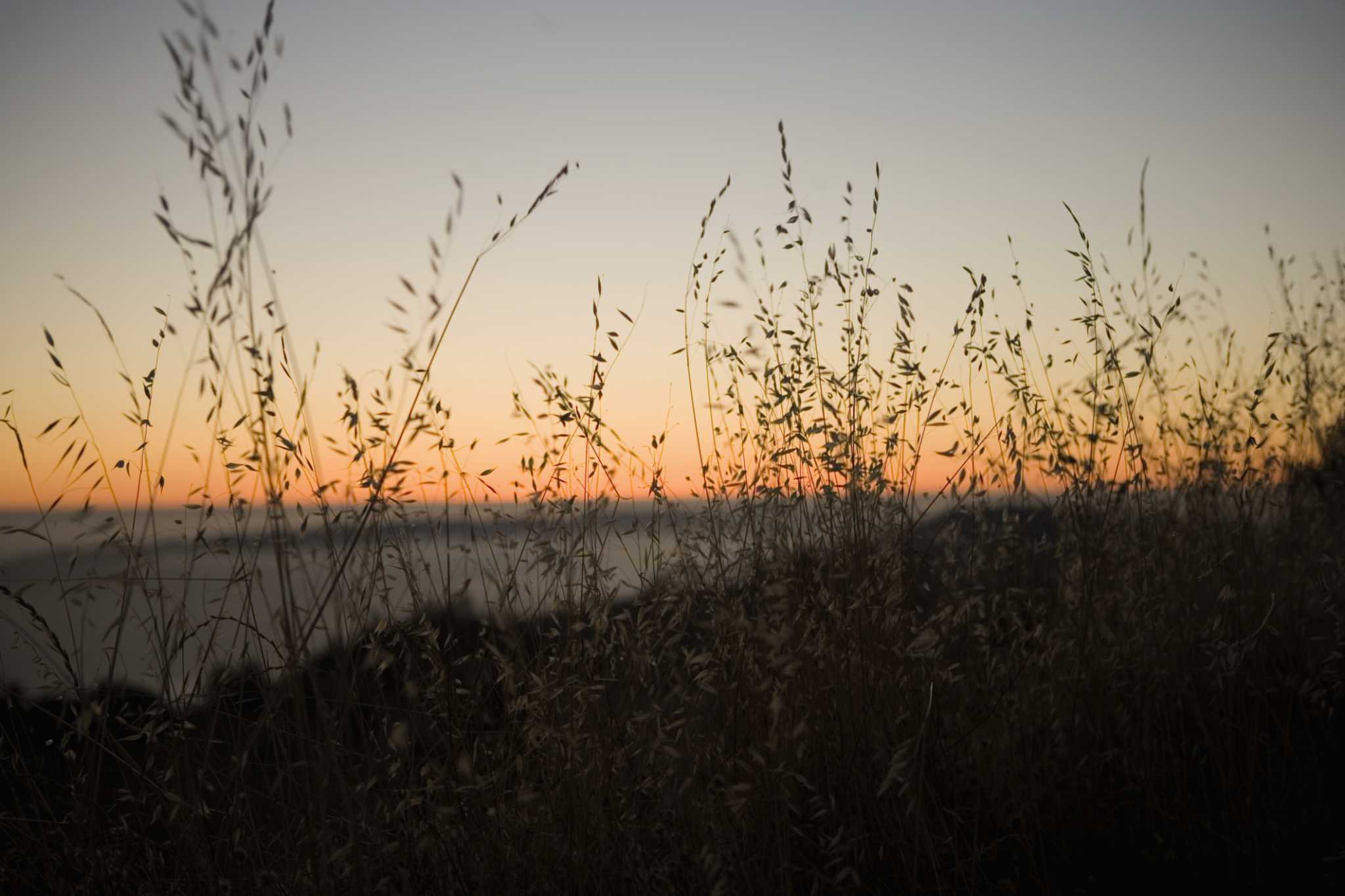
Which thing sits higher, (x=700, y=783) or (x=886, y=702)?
(x=886, y=702)

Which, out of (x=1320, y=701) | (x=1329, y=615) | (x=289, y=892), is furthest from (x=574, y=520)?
(x=1329, y=615)

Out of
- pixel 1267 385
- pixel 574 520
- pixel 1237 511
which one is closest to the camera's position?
pixel 574 520

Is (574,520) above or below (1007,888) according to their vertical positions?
above

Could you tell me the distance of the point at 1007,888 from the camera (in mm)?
1727

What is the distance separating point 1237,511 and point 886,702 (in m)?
1.51

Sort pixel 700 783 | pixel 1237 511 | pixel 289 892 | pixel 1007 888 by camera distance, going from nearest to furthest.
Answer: pixel 289 892
pixel 1007 888
pixel 700 783
pixel 1237 511

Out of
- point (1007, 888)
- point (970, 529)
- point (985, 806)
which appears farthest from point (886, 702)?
point (970, 529)

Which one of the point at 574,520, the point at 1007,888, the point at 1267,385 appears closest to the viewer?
the point at 1007,888

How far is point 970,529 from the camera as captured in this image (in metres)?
3.00

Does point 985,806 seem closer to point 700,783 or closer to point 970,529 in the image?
point 700,783

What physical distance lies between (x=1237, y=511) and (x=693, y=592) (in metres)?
1.74

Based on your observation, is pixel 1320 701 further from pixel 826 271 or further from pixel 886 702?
pixel 826 271

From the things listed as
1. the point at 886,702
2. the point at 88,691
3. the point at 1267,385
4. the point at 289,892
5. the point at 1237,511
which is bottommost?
the point at 289,892

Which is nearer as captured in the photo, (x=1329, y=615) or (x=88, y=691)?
(x=88, y=691)
